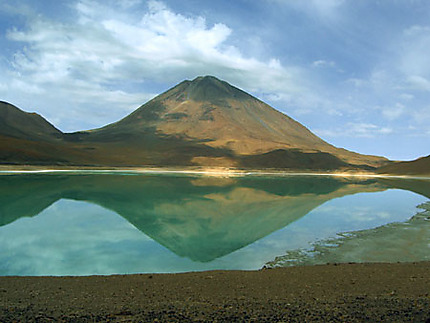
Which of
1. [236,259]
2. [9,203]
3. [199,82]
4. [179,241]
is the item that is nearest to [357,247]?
[236,259]

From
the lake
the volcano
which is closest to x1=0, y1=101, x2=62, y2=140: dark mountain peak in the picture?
the volcano

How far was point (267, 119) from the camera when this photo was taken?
153m

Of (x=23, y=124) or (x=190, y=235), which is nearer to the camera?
(x=190, y=235)

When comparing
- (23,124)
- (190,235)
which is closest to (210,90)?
(23,124)

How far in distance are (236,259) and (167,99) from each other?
156m

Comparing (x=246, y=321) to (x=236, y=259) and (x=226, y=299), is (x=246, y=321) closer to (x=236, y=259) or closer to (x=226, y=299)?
(x=226, y=299)

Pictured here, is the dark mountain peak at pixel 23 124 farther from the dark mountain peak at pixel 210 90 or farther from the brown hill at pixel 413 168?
the brown hill at pixel 413 168

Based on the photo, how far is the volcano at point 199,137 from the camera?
8538 cm

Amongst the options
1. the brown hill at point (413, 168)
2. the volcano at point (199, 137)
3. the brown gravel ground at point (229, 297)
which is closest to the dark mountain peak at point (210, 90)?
the volcano at point (199, 137)

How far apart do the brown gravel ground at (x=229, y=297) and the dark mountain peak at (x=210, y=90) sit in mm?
151553

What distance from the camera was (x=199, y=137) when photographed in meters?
121

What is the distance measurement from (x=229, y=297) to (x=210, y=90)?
161474mm

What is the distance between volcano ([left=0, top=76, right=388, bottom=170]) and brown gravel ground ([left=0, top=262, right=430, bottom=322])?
6409 centimetres

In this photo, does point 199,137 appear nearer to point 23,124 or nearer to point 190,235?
point 23,124
